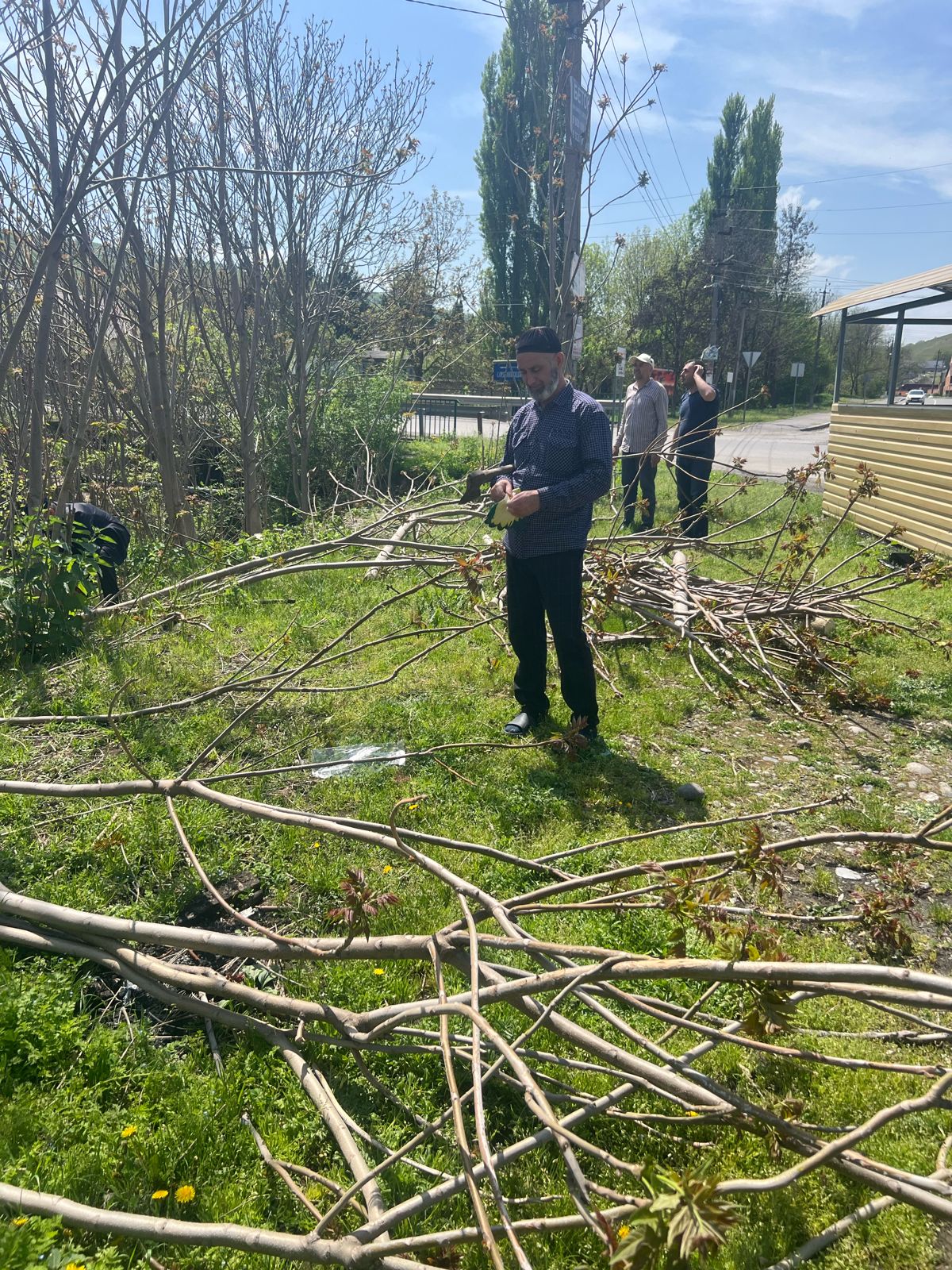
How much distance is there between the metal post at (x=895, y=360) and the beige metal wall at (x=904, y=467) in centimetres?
20

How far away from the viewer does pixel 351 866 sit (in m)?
3.24

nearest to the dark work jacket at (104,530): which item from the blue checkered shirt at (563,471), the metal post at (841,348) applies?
the blue checkered shirt at (563,471)

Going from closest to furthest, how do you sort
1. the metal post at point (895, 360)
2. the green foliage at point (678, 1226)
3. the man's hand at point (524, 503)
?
1. the green foliage at point (678, 1226)
2. the man's hand at point (524, 503)
3. the metal post at point (895, 360)

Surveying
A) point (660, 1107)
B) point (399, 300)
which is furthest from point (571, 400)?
point (399, 300)

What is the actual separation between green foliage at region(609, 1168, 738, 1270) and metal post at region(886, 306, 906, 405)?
1040cm

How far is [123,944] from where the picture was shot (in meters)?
2.67

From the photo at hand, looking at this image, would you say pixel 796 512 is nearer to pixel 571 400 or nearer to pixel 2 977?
pixel 571 400

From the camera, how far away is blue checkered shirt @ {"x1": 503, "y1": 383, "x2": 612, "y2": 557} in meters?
3.81

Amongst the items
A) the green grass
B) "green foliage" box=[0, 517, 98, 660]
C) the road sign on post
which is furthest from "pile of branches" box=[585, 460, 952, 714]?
the road sign on post

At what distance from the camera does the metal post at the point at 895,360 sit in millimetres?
9461

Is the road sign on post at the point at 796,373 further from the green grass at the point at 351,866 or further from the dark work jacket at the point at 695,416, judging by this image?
the green grass at the point at 351,866

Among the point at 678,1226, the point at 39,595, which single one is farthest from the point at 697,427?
the point at 678,1226

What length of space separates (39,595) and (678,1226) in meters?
5.41

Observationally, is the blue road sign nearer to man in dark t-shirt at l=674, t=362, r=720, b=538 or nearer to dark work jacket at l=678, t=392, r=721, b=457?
man in dark t-shirt at l=674, t=362, r=720, b=538
